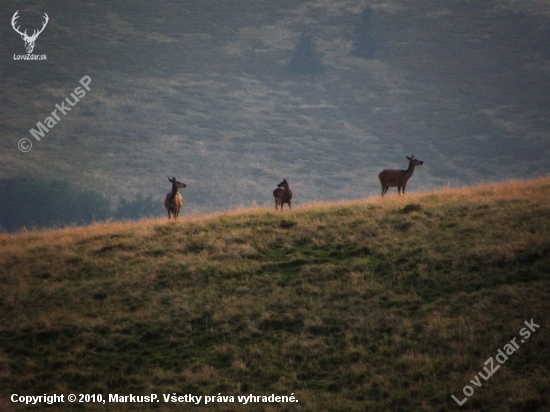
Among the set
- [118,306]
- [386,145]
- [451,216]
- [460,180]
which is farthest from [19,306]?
[386,145]

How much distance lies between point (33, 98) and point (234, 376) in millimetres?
129709

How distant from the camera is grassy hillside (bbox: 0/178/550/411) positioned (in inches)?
547

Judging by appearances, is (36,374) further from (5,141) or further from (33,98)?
(33,98)

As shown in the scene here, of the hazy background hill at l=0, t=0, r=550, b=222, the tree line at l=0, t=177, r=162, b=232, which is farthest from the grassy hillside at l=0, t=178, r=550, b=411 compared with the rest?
the tree line at l=0, t=177, r=162, b=232

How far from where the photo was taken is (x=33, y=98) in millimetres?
134625

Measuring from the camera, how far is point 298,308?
17.2m

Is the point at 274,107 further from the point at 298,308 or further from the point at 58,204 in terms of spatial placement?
the point at 298,308

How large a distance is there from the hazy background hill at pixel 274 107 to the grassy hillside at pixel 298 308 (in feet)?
210

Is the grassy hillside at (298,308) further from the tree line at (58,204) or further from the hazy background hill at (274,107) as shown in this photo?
the tree line at (58,204)

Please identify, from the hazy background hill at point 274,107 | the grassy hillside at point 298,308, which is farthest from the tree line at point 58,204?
the grassy hillside at point 298,308

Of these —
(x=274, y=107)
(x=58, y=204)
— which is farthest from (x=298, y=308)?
(x=274, y=107)

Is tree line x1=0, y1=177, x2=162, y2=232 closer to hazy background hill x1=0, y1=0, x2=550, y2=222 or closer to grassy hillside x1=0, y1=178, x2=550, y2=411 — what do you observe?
hazy background hill x1=0, y1=0, x2=550, y2=222

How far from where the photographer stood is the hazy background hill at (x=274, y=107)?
365ft

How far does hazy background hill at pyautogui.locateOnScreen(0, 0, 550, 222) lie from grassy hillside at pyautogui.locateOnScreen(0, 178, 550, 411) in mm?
63923
